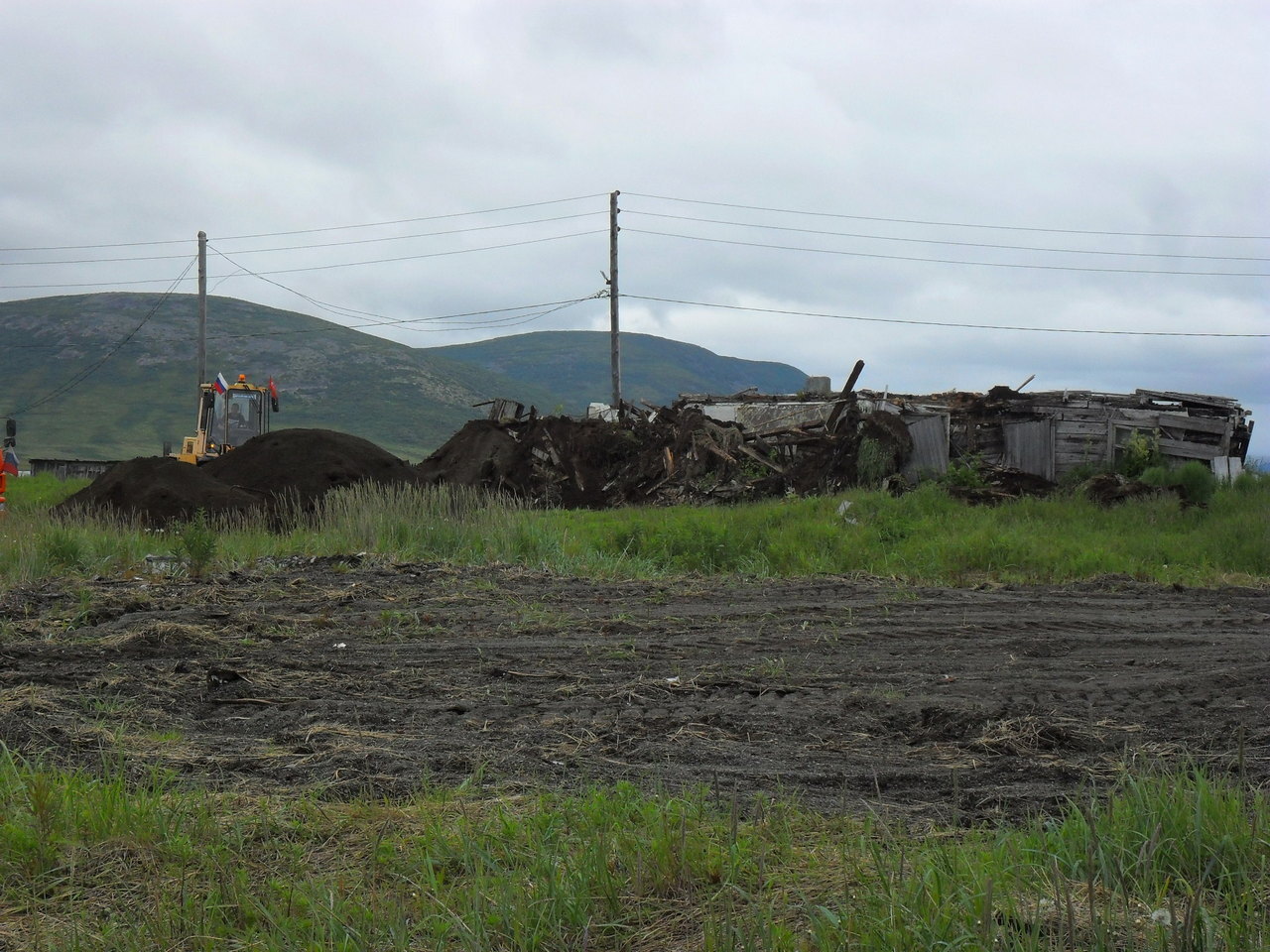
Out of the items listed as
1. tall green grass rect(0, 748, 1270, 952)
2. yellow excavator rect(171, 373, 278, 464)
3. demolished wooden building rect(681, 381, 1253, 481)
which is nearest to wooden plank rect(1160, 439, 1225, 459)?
demolished wooden building rect(681, 381, 1253, 481)

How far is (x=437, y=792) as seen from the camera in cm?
386

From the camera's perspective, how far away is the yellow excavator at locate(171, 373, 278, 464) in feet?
75.4

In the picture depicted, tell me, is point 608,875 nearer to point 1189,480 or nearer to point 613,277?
point 1189,480

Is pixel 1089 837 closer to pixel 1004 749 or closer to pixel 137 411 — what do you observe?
pixel 1004 749

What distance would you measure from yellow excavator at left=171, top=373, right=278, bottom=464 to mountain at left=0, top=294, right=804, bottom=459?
93.7m

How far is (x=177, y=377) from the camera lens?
522 ft

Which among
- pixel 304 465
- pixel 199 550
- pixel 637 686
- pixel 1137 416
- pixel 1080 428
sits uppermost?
pixel 1137 416

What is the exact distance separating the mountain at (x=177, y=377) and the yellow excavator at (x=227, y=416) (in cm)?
9374

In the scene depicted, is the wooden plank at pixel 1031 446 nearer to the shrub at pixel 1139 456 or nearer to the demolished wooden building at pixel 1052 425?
the demolished wooden building at pixel 1052 425

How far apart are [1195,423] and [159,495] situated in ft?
58.8

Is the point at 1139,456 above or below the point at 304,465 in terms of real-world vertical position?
above

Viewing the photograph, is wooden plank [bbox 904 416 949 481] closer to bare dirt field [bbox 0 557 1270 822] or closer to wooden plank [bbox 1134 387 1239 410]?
wooden plank [bbox 1134 387 1239 410]

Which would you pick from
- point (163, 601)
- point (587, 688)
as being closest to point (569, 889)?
point (587, 688)

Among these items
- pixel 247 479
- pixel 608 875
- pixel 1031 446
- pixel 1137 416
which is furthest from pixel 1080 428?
pixel 608 875
